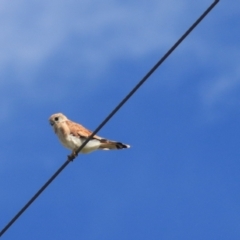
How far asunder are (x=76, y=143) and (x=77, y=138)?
0.28ft

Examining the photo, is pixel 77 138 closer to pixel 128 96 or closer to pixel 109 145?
pixel 109 145

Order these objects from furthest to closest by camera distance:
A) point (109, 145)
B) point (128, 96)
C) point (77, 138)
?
1. point (77, 138)
2. point (109, 145)
3. point (128, 96)

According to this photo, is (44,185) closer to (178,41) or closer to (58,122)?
(178,41)

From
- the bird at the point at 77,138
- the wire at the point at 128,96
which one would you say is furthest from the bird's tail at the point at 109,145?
the wire at the point at 128,96

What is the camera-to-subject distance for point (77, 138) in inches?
397

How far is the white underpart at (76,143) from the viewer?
9898 mm

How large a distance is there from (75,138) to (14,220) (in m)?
4.34

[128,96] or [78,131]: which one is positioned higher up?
[78,131]

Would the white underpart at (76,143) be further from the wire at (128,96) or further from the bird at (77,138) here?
the wire at (128,96)

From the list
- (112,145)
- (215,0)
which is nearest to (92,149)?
(112,145)

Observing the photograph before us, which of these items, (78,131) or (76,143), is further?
(78,131)

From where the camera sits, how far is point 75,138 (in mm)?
10094

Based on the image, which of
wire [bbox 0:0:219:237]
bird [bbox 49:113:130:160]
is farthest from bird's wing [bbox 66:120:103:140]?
wire [bbox 0:0:219:237]

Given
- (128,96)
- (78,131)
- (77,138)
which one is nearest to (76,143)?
(77,138)
